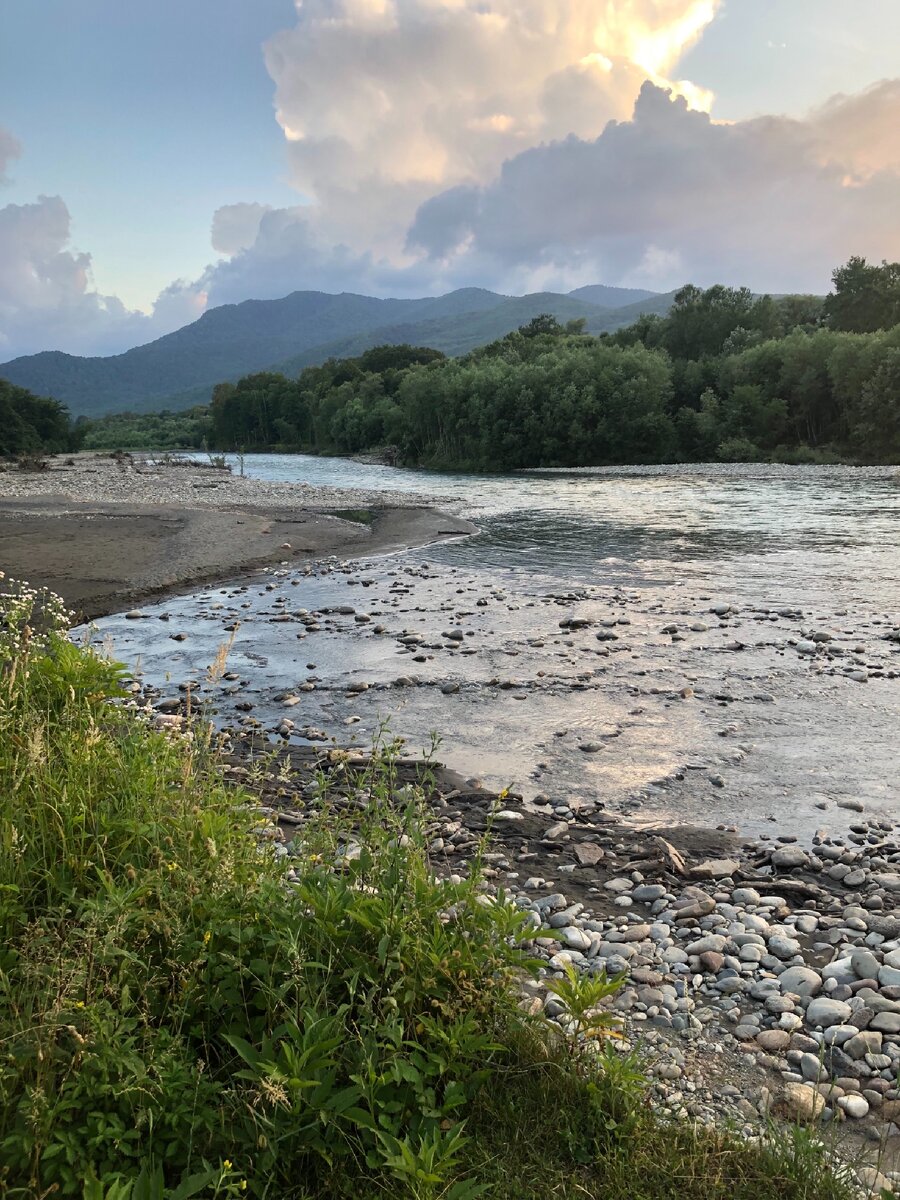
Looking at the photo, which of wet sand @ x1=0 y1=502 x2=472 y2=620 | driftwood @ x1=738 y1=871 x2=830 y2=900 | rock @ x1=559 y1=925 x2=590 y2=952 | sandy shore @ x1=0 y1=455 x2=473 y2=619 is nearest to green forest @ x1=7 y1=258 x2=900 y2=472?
sandy shore @ x1=0 y1=455 x2=473 y2=619

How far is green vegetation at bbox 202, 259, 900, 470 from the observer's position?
72500 millimetres

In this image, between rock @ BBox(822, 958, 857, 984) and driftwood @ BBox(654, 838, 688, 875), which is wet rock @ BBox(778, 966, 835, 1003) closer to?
rock @ BBox(822, 958, 857, 984)

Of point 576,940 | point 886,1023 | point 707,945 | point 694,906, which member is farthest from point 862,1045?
point 576,940

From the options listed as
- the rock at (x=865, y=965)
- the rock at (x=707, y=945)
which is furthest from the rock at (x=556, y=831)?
the rock at (x=865, y=965)

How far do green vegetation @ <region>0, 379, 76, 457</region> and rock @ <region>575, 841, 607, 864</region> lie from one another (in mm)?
107082

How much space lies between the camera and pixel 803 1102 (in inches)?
173

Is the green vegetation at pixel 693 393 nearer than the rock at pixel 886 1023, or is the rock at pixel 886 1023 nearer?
the rock at pixel 886 1023

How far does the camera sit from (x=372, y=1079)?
3684mm

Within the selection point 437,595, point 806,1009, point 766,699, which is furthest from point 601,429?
point 806,1009

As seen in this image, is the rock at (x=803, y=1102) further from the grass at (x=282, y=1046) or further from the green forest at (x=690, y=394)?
the green forest at (x=690, y=394)

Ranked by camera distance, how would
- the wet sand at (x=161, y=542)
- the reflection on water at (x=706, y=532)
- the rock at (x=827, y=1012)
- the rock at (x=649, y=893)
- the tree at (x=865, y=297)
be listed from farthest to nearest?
the tree at (x=865, y=297)
the reflection on water at (x=706, y=532)
the wet sand at (x=161, y=542)
the rock at (x=649, y=893)
the rock at (x=827, y=1012)

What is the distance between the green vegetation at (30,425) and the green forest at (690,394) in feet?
2.99

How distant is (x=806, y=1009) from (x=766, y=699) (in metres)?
7.57

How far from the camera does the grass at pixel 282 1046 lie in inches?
135
